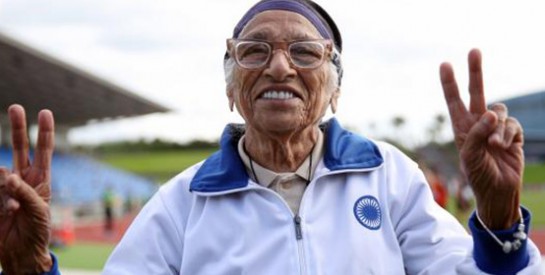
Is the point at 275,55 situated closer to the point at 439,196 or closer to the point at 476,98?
the point at 476,98

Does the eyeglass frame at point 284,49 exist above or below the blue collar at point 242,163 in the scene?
above

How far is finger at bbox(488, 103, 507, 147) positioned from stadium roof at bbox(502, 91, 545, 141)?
77.9m

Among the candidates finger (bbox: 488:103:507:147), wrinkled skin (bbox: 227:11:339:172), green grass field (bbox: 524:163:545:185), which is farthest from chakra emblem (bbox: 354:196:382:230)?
green grass field (bbox: 524:163:545:185)

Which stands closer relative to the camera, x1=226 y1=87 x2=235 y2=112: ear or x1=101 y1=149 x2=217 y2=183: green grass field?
x1=226 y1=87 x2=235 y2=112: ear

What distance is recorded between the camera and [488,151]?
2092mm

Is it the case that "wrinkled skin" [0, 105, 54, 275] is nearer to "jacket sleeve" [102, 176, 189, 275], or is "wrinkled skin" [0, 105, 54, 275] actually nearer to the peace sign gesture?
"jacket sleeve" [102, 176, 189, 275]

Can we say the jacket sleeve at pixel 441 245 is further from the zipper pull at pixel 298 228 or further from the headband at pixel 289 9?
the headband at pixel 289 9

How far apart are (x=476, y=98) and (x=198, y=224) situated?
0.92m

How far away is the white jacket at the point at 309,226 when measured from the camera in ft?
7.73

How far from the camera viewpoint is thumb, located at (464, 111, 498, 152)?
205 centimetres

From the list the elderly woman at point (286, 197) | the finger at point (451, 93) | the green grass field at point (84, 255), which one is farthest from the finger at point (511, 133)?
the green grass field at point (84, 255)

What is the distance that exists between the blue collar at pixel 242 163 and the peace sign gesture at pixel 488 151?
421 mm

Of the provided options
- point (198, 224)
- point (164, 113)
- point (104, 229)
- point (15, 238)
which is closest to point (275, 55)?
point (198, 224)

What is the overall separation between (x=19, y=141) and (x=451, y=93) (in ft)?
4.10
